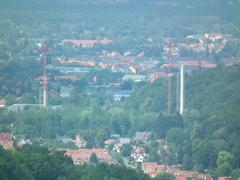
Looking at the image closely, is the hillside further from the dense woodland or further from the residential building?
the residential building

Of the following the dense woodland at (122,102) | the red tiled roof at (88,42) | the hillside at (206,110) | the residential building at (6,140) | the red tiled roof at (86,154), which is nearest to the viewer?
the residential building at (6,140)

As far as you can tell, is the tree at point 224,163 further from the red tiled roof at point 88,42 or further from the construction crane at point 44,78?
the red tiled roof at point 88,42

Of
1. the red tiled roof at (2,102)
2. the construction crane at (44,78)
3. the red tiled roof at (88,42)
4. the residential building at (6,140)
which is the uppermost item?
the residential building at (6,140)

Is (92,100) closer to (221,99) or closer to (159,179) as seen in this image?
(221,99)

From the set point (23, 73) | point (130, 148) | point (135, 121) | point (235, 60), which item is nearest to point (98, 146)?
point (130, 148)

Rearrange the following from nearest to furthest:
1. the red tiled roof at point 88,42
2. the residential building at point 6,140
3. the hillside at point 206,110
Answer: the residential building at point 6,140, the hillside at point 206,110, the red tiled roof at point 88,42

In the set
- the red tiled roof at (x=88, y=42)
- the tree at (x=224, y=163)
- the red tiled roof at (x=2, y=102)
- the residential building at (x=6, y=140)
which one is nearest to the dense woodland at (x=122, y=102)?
the tree at (x=224, y=163)

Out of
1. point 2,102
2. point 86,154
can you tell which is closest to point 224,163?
point 86,154

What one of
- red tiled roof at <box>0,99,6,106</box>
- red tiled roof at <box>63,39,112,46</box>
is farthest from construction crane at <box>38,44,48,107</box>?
red tiled roof at <box>63,39,112,46</box>
